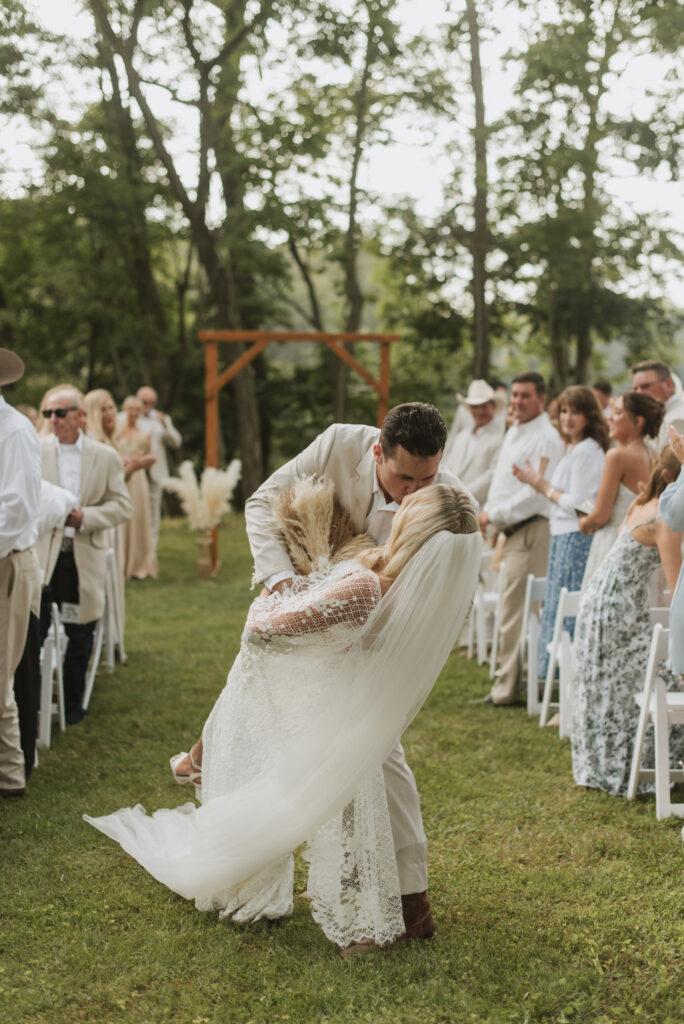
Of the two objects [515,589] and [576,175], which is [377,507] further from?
[576,175]

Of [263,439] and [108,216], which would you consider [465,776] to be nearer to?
[108,216]

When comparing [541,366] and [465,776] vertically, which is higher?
[541,366]

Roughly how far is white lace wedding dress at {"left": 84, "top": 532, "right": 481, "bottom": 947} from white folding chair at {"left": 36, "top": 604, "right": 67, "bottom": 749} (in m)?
2.69

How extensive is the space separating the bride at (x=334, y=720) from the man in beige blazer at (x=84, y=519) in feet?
11.2

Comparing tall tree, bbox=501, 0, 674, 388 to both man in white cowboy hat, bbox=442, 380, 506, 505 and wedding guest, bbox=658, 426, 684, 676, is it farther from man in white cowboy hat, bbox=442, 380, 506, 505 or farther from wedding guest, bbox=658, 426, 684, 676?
wedding guest, bbox=658, 426, 684, 676

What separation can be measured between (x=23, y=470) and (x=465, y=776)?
2896 mm

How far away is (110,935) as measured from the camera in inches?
160

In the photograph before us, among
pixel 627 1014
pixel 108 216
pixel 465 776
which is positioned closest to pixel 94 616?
pixel 465 776

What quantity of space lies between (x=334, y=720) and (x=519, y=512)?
4.28 meters

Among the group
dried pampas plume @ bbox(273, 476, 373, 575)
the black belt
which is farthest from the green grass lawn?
the black belt

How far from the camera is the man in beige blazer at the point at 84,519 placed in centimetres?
729

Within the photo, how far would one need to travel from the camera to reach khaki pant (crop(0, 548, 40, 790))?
17.9 feet

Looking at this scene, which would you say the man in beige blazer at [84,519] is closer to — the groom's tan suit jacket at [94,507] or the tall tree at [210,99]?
the groom's tan suit jacket at [94,507]

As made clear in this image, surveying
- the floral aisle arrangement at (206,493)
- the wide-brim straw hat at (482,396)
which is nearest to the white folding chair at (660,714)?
the wide-brim straw hat at (482,396)
